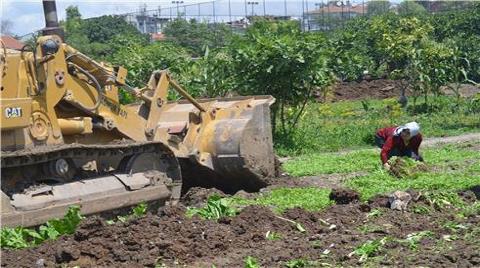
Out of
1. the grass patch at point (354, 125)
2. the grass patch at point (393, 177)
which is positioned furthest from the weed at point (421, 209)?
the grass patch at point (354, 125)

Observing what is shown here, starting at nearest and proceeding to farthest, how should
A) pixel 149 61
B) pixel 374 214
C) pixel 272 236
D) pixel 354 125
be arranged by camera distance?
1. pixel 272 236
2. pixel 374 214
3. pixel 354 125
4. pixel 149 61

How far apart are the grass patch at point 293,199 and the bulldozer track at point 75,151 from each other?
4.29 feet

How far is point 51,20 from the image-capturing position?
1169 centimetres

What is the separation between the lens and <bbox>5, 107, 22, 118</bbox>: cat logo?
9.33 m

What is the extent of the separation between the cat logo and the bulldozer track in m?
0.43

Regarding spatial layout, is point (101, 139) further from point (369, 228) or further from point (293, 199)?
point (369, 228)

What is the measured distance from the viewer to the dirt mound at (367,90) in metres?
37.8

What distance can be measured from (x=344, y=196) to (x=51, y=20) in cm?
A: 483

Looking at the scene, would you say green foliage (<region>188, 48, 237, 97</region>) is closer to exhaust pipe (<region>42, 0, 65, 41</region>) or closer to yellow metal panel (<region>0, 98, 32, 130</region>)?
exhaust pipe (<region>42, 0, 65, 41</region>)

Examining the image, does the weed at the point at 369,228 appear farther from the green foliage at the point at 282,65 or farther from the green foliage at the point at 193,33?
the green foliage at the point at 193,33

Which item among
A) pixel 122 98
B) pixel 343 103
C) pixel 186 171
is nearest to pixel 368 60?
pixel 343 103

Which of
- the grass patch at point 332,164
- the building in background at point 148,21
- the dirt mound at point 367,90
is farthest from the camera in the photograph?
the building in background at point 148,21

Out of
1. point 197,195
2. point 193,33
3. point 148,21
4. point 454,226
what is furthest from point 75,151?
point 148,21

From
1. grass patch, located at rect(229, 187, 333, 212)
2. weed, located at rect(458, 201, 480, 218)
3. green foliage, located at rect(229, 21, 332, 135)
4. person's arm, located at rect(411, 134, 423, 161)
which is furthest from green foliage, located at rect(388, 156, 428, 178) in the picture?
green foliage, located at rect(229, 21, 332, 135)
